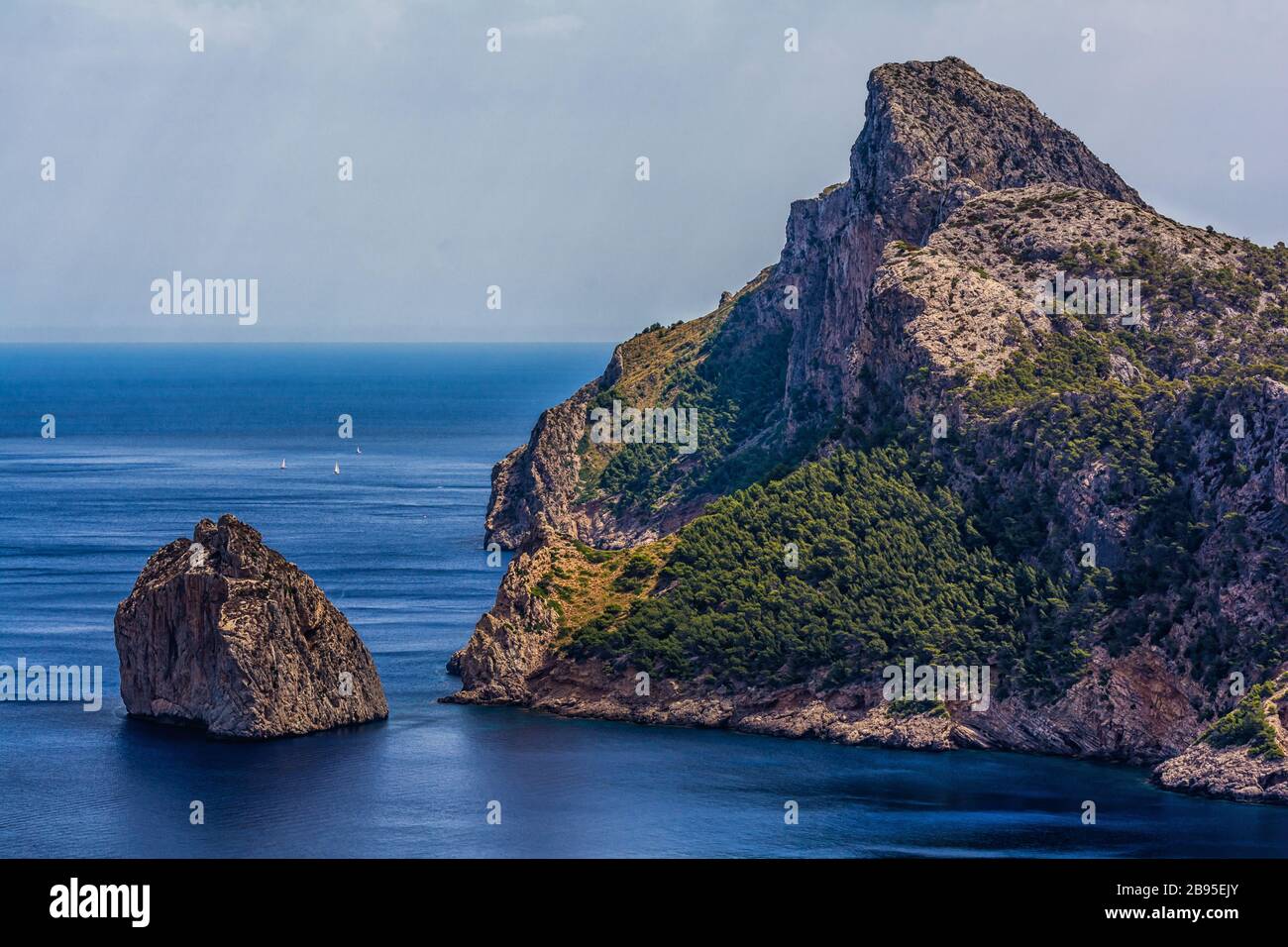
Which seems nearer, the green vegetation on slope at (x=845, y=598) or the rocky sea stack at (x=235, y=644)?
the rocky sea stack at (x=235, y=644)

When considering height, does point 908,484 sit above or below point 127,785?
above

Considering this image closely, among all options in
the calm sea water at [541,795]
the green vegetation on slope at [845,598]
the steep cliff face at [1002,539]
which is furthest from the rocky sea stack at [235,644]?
the green vegetation on slope at [845,598]

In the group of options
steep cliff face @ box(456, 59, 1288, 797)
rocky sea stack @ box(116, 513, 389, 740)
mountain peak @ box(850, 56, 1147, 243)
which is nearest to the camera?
rocky sea stack @ box(116, 513, 389, 740)

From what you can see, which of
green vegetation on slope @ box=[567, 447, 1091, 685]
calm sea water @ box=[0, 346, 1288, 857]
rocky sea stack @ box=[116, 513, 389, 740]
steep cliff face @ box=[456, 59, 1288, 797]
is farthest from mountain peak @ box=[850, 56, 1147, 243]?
rocky sea stack @ box=[116, 513, 389, 740]

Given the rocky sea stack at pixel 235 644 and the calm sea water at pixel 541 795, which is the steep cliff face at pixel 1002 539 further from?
the rocky sea stack at pixel 235 644

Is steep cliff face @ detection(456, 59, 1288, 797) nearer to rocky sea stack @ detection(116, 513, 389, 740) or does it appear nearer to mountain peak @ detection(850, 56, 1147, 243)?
mountain peak @ detection(850, 56, 1147, 243)

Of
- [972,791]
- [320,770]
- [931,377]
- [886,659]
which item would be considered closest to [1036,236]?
[931,377]

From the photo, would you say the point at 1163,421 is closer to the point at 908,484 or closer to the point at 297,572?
the point at 908,484
